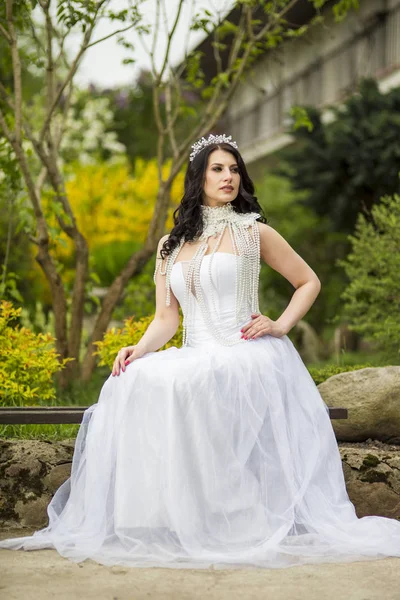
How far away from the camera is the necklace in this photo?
170 inches

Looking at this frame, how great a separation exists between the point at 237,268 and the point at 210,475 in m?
1.13

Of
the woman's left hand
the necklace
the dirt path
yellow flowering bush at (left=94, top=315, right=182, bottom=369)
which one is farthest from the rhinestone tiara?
the dirt path

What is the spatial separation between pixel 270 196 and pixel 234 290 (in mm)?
13050

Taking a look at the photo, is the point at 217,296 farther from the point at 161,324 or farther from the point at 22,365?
the point at 22,365

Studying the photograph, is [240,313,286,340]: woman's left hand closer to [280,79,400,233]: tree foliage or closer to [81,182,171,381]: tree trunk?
[81,182,171,381]: tree trunk

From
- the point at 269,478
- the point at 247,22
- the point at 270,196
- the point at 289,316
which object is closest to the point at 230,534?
the point at 269,478

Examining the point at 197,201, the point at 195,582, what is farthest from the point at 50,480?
the point at 197,201

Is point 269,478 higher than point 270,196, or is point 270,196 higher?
point 270,196

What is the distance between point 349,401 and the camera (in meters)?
4.86

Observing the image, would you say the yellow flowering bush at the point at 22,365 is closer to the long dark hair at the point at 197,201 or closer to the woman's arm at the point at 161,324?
the woman's arm at the point at 161,324

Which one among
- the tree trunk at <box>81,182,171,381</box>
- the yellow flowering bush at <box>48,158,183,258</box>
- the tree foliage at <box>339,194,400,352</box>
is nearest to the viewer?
the tree foliage at <box>339,194,400,352</box>

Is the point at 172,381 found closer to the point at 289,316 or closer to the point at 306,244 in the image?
the point at 289,316

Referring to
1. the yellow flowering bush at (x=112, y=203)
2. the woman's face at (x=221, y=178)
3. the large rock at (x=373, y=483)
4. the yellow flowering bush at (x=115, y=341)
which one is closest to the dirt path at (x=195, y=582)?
the large rock at (x=373, y=483)

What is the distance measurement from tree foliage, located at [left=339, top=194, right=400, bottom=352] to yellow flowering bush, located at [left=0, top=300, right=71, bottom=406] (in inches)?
96.6
